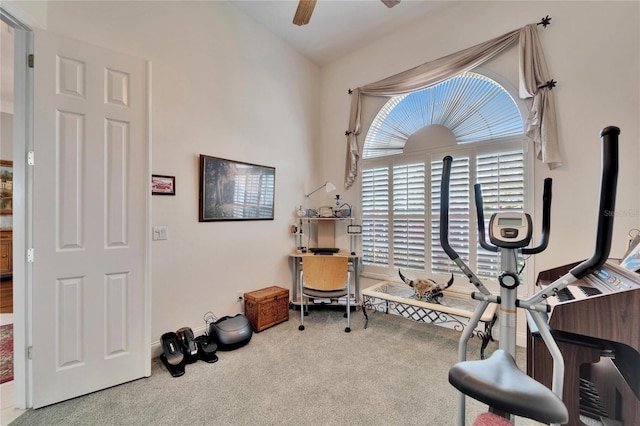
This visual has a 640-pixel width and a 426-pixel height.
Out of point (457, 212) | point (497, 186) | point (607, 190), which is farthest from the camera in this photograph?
point (457, 212)

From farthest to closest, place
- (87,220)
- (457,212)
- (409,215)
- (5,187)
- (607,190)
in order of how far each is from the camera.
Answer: (5,187) < (409,215) < (457,212) < (87,220) < (607,190)

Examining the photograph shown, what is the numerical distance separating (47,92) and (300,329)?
2913mm

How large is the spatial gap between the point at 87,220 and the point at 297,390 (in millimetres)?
1959

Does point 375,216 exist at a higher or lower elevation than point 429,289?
higher

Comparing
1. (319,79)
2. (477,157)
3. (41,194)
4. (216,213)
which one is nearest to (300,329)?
(216,213)

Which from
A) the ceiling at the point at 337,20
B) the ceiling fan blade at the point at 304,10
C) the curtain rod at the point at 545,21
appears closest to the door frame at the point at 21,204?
the ceiling fan blade at the point at 304,10

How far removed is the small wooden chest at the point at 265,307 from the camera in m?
2.86

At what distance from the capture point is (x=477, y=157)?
279 centimetres

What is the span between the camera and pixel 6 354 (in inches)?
91.9

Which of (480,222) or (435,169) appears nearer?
(480,222)

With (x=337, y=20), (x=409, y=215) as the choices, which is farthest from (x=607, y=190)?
(x=337, y=20)

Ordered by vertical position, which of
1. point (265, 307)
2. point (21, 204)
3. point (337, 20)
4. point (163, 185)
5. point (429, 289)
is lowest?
point (265, 307)

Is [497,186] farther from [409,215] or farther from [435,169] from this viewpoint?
[409,215]

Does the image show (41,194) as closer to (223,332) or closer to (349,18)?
(223,332)
